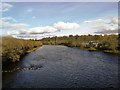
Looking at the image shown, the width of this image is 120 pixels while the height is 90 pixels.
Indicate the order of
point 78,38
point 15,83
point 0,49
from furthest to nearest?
point 78,38 → point 0,49 → point 15,83

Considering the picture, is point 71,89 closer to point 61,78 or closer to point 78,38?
point 61,78

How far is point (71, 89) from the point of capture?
40.2 feet

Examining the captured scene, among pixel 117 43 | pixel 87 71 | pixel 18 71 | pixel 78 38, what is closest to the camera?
pixel 87 71

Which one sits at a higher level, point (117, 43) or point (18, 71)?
point (117, 43)

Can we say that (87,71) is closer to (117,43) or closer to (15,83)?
(15,83)

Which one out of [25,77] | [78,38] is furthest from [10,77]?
[78,38]

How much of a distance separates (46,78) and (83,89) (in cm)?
416

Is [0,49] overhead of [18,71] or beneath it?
overhead

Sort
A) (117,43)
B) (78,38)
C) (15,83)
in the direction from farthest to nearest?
(78,38), (117,43), (15,83)

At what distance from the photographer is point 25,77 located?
16.7 meters

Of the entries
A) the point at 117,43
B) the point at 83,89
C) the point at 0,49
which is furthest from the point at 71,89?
the point at 117,43

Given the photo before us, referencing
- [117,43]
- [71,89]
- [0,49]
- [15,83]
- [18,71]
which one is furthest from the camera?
[117,43]

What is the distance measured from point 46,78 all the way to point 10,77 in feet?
10.5

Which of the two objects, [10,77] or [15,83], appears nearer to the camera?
[15,83]
